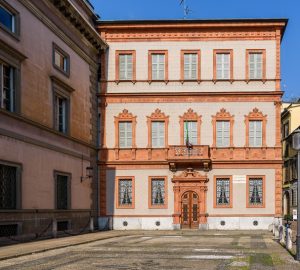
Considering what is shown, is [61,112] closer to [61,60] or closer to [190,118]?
[61,60]

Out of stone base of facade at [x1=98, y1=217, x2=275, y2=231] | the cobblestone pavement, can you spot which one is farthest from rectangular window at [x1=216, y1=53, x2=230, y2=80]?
the cobblestone pavement

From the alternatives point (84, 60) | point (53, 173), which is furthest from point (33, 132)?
point (84, 60)

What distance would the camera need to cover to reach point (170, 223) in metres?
38.7

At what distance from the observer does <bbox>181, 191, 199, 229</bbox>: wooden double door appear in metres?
38.7

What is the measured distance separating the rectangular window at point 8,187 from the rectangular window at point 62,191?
18.0 ft

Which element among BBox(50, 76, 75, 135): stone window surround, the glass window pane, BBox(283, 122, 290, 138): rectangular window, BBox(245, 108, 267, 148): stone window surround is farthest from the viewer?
BBox(283, 122, 290, 138): rectangular window

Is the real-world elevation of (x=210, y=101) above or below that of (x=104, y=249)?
above

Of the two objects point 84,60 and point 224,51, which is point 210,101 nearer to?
point 224,51

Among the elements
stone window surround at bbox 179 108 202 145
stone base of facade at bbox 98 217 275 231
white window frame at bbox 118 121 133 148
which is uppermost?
stone window surround at bbox 179 108 202 145

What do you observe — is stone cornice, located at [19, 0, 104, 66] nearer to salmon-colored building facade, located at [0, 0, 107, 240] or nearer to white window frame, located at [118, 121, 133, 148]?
salmon-colored building facade, located at [0, 0, 107, 240]

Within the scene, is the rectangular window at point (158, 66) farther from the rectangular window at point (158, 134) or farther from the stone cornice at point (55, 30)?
the stone cornice at point (55, 30)

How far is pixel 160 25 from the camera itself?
39.5 meters

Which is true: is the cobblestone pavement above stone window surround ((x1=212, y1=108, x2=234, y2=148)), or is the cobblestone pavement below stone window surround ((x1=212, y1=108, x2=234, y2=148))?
below

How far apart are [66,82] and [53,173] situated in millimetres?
5665
